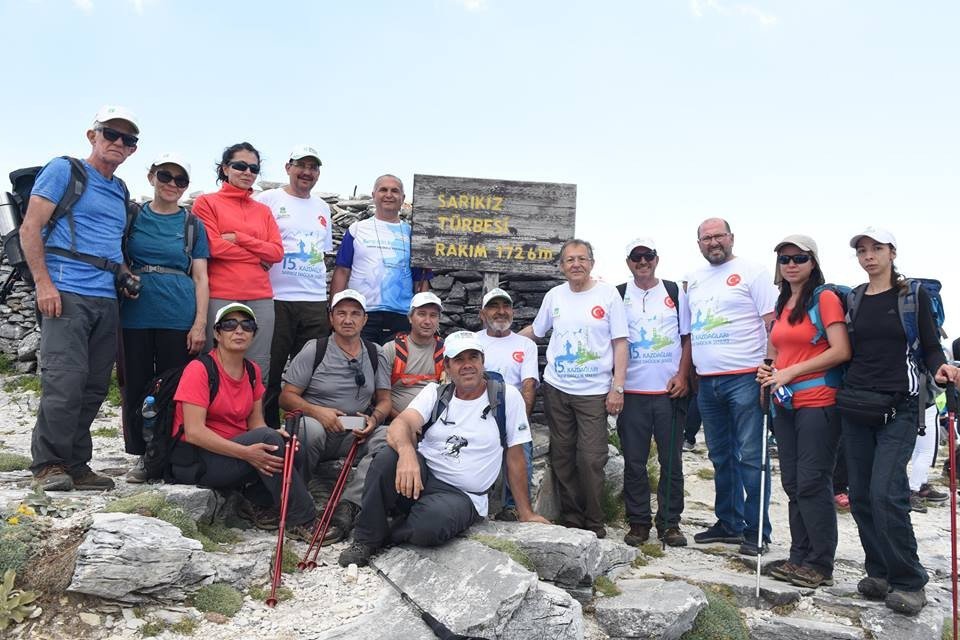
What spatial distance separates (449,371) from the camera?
5816mm

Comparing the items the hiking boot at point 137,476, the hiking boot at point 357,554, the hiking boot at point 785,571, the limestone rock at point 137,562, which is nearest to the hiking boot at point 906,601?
the hiking boot at point 785,571

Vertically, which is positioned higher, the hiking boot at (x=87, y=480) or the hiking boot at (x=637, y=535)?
the hiking boot at (x=87, y=480)

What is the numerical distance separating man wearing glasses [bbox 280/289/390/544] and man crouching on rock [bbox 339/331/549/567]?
747 millimetres

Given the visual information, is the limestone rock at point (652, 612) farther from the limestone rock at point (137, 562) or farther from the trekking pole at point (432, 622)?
the limestone rock at point (137, 562)

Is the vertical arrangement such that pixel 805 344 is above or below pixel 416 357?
above

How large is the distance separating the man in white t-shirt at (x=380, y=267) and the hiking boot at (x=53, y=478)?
3.10 metres

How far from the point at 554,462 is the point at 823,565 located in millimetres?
2594

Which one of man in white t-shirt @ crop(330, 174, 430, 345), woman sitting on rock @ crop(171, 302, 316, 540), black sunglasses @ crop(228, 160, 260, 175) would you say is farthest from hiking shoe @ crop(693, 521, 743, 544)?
black sunglasses @ crop(228, 160, 260, 175)

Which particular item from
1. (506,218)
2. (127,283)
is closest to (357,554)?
(127,283)

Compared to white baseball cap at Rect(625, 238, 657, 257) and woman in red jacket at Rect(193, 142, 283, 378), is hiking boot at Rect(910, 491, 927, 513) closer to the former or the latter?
white baseball cap at Rect(625, 238, 657, 257)

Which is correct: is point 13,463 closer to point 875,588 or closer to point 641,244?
point 641,244

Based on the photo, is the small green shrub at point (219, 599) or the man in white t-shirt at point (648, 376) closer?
the small green shrub at point (219, 599)

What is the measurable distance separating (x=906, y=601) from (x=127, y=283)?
6941mm

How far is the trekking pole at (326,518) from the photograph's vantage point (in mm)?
5617
